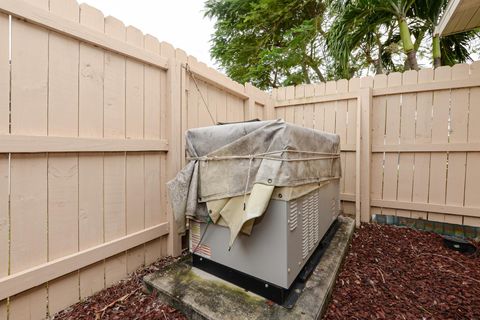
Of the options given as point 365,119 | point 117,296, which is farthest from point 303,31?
point 117,296

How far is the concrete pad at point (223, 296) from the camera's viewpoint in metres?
1.31

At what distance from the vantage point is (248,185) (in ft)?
4.66

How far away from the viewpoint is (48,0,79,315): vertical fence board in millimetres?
1353

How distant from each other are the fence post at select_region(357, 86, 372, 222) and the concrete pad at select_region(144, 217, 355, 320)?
1523 millimetres

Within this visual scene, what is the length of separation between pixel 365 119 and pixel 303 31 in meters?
2.67

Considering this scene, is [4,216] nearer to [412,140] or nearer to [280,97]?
[280,97]

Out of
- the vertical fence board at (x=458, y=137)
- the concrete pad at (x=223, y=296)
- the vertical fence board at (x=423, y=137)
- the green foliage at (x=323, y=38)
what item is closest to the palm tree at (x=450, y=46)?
the green foliage at (x=323, y=38)

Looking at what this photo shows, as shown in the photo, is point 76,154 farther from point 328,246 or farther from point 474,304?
point 474,304

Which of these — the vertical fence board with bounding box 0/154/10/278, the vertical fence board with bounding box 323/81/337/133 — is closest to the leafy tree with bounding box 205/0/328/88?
the vertical fence board with bounding box 323/81/337/133

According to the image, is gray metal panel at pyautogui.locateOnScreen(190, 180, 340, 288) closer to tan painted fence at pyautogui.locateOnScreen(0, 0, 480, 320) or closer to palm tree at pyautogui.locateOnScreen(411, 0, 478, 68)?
tan painted fence at pyautogui.locateOnScreen(0, 0, 480, 320)

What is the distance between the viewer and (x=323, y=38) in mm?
5277

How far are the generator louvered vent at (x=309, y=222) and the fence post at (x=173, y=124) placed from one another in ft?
3.80

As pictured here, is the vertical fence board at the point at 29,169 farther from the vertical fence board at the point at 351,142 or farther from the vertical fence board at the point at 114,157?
the vertical fence board at the point at 351,142

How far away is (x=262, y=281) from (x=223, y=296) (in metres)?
0.28
